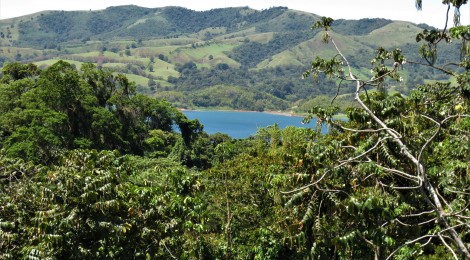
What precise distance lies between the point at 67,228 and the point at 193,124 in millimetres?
63712

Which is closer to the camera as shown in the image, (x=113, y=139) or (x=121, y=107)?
(x=113, y=139)

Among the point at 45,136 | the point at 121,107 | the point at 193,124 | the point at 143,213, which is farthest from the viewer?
the point at 193,124

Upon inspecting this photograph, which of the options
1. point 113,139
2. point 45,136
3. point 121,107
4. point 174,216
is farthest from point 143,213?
point 121,107

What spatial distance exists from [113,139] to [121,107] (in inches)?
293

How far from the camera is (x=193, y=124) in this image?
73250mm

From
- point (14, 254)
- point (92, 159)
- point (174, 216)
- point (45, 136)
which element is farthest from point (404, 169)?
point (45, 136)

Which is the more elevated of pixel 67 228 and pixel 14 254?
pixel 67 228

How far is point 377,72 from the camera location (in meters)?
11.8

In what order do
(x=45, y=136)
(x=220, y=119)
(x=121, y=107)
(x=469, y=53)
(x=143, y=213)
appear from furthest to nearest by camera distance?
(x=220, y=119), (x=121, y=107), (x=45, y=136), (x=143, y=213), (x=469, y=53)

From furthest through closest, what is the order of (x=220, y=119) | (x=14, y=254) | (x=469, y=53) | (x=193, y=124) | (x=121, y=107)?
1. (x=220, y=119)
2. (x=193, y=124)
3. (x=121, y=107)
4. (x=14, y=254)
5. (x=469, y=53)

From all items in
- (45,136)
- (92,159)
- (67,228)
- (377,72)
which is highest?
(377,72)

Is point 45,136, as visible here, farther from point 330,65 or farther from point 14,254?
point 330,65

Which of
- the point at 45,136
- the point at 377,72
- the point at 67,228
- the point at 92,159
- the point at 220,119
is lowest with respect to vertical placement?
the point at 220,119

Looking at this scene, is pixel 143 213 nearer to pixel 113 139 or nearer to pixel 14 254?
pixel 14 254
